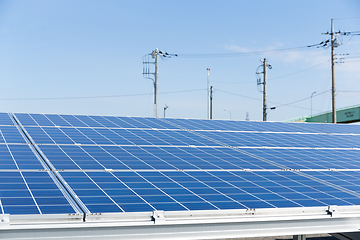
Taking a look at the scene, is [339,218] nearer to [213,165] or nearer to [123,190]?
[213,165]

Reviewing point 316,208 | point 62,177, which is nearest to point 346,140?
point 316,208

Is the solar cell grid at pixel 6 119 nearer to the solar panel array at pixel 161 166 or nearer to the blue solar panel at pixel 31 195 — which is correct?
the solar panel array at pixel 161 166

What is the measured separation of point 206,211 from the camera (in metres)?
11.1

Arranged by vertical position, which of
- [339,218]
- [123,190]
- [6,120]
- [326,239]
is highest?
[6,120]

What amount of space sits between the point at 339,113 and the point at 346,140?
6380 centimetres

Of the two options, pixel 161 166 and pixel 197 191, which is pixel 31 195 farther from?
pixel 161 166

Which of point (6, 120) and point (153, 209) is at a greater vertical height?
point (6, 120)

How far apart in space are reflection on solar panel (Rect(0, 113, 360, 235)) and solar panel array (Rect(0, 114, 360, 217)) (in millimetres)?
33

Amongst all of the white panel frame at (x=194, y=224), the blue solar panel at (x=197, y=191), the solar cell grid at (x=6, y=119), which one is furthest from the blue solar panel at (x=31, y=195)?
the solar cell grid at (x=6, y=119)

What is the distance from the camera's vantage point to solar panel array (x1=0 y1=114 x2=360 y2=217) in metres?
11.5

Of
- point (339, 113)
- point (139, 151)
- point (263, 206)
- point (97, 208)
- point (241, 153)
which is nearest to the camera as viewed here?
point (97, 208)

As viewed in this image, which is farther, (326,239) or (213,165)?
(326,239)

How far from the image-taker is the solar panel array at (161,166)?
1151cm

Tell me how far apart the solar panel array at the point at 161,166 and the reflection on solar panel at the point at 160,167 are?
0.11ft
